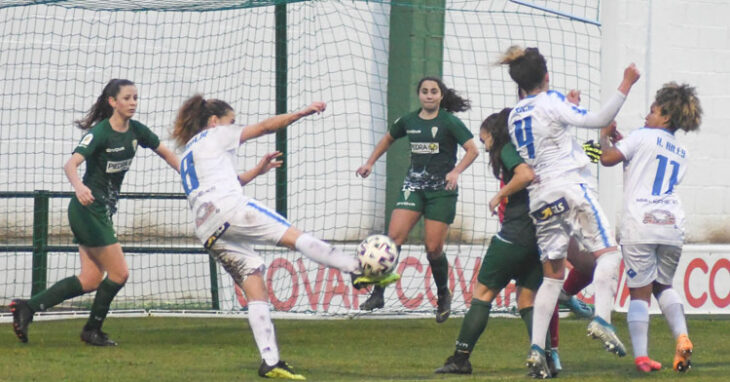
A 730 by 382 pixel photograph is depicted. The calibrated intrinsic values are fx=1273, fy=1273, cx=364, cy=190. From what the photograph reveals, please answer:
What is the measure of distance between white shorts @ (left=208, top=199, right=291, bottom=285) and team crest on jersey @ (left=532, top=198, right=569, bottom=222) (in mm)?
1417

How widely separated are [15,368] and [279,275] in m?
4.13

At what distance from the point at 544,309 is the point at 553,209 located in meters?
0.54

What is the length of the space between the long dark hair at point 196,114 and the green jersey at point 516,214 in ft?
5.74

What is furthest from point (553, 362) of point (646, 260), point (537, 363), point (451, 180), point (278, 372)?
point (451, 180)

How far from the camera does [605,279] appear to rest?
684 centimetres

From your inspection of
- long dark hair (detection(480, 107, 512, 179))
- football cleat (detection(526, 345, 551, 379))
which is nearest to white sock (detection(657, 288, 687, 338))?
football cleat (detection(526, 345, 551, 379))

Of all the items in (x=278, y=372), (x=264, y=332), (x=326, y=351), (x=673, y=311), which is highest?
(x=673, y=311)

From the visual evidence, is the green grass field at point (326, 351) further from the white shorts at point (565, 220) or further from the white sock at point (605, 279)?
the white shorts at point (565, 220)

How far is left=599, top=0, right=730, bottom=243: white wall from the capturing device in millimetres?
14070

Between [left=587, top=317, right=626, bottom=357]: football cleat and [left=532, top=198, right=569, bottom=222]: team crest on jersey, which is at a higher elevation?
[left=532, top=198, right=569, bottom=222]: team crest on jersey

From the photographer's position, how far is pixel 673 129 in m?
7.61

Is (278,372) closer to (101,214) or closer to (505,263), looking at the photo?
(505,263)

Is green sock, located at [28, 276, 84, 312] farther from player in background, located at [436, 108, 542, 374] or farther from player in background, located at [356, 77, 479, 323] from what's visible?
player in background, located at [436, 108, 542, 374]

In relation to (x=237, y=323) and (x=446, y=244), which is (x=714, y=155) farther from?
(x=237, y=323)
